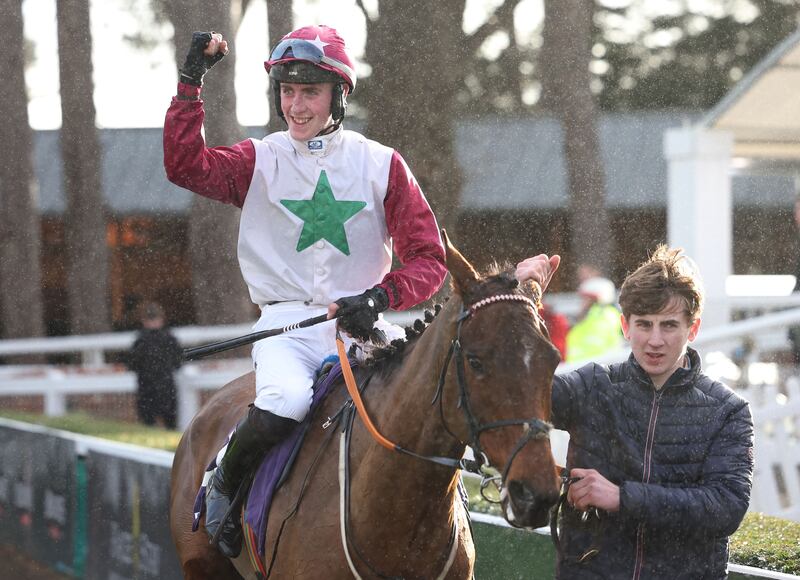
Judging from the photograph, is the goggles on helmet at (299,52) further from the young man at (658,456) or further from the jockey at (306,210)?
the young man at (658,456)

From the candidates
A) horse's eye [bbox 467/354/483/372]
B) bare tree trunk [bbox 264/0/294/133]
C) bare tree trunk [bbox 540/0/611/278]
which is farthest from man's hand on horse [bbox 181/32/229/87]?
bare tree trunk [bbox 540/0/611/278]

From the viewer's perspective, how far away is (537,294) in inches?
111

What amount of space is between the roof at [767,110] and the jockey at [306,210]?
6.09m

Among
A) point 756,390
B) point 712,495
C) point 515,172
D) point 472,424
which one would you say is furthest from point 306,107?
point 515,172

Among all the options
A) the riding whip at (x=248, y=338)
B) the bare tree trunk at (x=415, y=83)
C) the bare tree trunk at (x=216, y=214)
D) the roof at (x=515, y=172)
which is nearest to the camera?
the riding whip at (x=248, y=338)

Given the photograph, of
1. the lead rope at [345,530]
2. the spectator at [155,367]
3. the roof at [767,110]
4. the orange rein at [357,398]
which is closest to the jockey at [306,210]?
the orange rein at [357,398]

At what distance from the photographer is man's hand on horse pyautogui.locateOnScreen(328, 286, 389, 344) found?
3.22 metres

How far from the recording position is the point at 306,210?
362 centimetres

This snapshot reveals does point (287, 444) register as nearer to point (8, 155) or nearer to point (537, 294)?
point (537, 294)

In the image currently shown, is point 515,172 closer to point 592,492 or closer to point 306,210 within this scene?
point 306,210

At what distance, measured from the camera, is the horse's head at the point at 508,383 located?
2.52 m

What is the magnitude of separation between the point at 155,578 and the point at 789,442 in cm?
381

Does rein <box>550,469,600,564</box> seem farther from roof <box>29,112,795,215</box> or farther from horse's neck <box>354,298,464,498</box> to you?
roof <box>29,112,795,215</box>

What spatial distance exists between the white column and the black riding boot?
6.85 m
